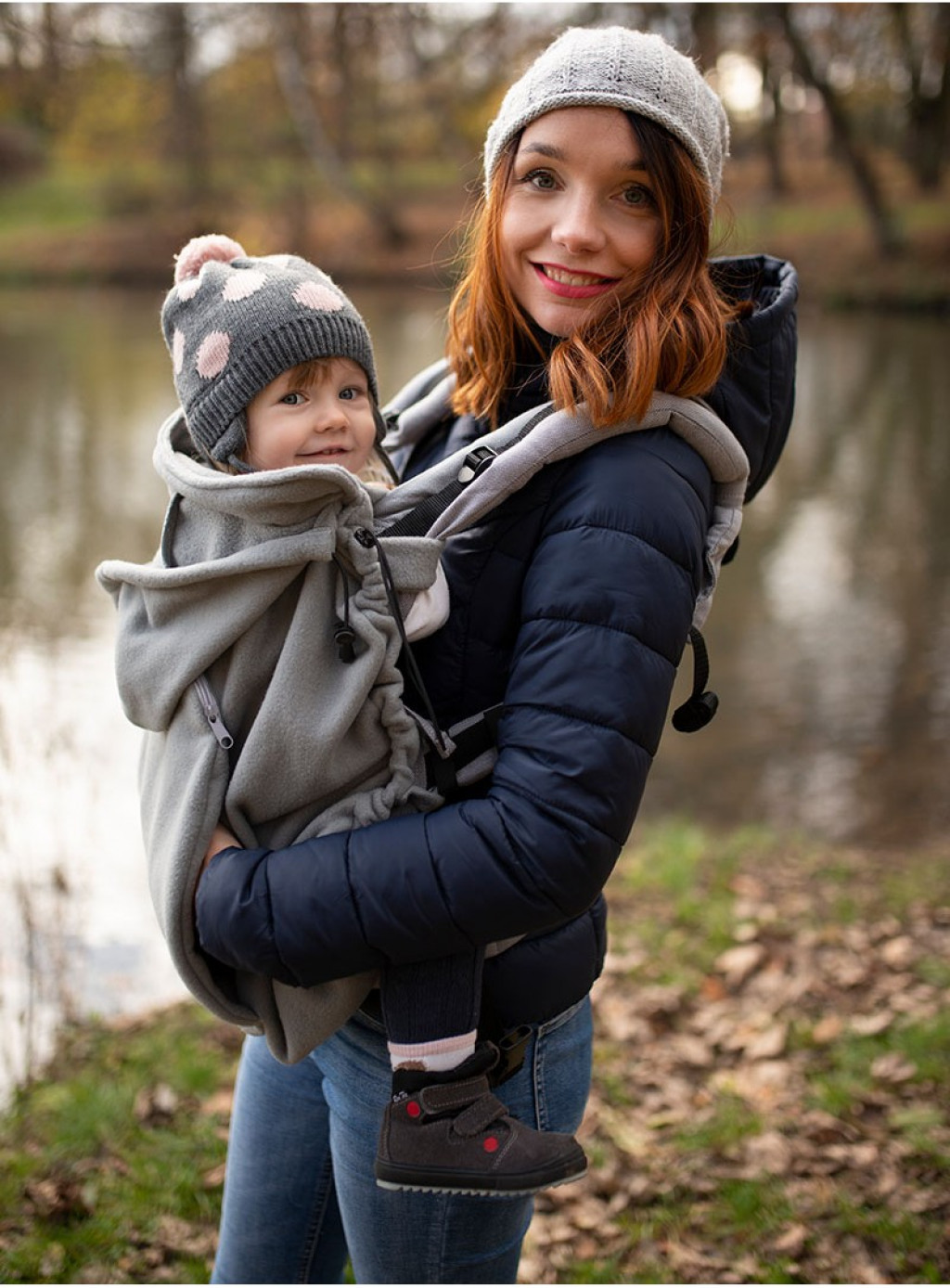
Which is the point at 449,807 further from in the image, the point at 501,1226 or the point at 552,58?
the point at 552,58

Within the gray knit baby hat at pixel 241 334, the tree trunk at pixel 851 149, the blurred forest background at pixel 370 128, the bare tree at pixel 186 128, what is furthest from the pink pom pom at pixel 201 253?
the bare tree at pixel 186 128

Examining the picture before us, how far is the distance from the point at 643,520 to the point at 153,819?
73 cm

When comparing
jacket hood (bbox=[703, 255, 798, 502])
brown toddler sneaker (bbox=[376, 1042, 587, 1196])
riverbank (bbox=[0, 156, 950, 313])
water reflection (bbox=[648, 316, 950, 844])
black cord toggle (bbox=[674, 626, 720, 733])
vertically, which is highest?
jacket hood (bbox=[703, 255, 798, 502])

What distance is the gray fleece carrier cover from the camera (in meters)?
1.46

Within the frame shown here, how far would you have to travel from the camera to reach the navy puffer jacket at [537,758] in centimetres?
135

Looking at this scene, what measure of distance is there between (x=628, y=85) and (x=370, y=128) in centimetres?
2808

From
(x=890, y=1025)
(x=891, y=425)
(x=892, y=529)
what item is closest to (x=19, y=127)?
(x=891, y=425)

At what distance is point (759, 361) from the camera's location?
1.62m

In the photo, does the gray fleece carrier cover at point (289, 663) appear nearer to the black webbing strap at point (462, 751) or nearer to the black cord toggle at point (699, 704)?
the black webbing strap at point (462, 751)

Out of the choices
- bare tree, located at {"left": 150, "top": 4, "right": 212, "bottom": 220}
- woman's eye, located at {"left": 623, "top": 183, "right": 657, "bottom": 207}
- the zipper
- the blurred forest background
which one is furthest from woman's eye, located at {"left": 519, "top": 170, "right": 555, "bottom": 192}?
bare tree, located at {"left": 150, "top": 4, "right": 212, "bottom": 220}

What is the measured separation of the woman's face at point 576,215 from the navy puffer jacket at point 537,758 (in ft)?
0.85

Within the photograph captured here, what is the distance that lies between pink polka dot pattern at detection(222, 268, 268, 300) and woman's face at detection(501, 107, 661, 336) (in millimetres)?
340

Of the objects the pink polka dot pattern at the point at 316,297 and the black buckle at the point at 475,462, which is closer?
the black buckle at the point at 475,462

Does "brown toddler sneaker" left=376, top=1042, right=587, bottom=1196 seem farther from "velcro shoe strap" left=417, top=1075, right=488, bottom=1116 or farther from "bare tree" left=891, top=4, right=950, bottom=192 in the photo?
"bare tree" left=891, top=4, right=950, bottom=192
